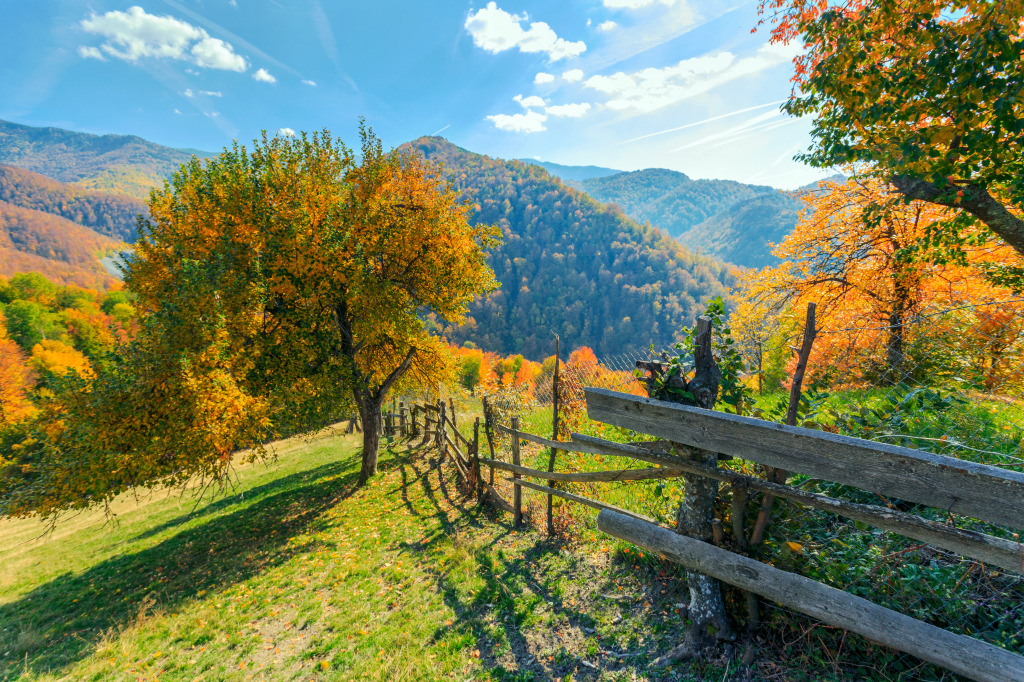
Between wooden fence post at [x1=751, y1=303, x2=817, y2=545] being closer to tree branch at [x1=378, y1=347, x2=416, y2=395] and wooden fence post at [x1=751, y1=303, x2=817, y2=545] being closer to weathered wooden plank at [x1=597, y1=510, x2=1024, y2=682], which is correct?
weathered wooden plank at [x1=597, y1=510, x2=1024, y2=682]

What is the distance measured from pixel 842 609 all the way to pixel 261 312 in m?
11.5

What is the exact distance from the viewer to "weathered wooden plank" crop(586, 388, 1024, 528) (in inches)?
77.6

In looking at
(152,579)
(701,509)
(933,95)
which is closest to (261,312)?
(152,579)

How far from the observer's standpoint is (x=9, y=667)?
5.68 metres

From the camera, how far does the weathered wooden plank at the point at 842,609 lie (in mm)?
2143

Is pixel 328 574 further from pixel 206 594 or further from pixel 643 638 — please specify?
pixel 643 638

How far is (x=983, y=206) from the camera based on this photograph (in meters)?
5.30

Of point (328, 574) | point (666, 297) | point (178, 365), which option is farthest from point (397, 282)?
point (666, 297)

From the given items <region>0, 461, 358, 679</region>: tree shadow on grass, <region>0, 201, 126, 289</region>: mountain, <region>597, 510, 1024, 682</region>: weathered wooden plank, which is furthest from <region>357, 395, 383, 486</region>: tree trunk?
<region>0, 201, 126, 289</region>: mountain

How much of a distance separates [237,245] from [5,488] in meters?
6.18

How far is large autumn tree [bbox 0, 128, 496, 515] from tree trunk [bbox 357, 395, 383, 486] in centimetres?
6

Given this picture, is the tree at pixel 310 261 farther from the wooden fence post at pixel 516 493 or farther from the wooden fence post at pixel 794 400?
the wooden fence post at pixel 794 400

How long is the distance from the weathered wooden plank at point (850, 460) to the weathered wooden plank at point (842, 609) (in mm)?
889

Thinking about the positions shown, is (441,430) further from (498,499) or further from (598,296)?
(598,296)
